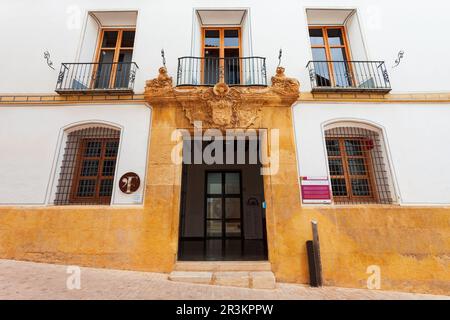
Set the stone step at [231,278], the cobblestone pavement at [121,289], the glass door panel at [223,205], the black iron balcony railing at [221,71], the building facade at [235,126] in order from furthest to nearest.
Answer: the glass door panel at [223,205]
the black iron balcony railing at [221,71]
the building facade at [235,126]
the stone step at [231,278]
the cobblestone pavement at [121,289]

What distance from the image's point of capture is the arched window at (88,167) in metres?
5.64

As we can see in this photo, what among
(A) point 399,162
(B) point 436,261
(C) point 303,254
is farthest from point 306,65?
(B) point 436,261

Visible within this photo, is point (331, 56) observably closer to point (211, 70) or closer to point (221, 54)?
point (221, 54)

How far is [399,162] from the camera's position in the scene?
18.0 ft

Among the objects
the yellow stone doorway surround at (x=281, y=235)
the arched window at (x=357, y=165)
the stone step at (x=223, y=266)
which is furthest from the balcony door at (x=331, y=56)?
the stone step at (x=223, y=266)

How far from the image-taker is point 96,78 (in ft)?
21.6

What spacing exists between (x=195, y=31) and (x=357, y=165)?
238 inches

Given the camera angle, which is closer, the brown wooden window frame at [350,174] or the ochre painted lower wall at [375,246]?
the ochre painted lower wall at [375,246]

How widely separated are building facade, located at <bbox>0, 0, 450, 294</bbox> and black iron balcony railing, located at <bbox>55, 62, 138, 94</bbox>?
0.04m

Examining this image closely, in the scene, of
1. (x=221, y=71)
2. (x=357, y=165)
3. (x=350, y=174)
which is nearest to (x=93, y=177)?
(x=221, y=71)

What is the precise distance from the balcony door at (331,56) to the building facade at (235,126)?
4 cm

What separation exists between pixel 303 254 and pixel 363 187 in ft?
8.01

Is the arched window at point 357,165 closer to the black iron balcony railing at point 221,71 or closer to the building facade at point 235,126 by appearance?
Answer: the building facade at point 235,126
